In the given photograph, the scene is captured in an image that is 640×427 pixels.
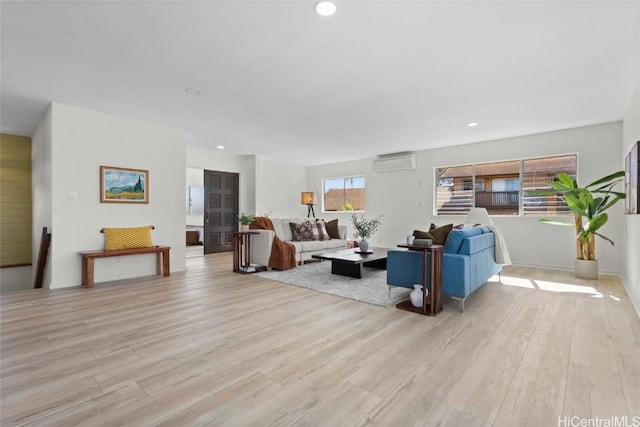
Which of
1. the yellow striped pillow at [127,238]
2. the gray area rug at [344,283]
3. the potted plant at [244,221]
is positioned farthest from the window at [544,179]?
the yellow striped pillow at [127,238]

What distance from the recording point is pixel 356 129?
5238mm

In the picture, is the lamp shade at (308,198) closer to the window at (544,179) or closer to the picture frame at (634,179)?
the window at (544,179)

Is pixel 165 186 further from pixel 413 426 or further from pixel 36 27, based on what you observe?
pixel 413 426

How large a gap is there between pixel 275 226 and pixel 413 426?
4699mm

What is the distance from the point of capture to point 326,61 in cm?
285

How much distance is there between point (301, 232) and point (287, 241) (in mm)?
337

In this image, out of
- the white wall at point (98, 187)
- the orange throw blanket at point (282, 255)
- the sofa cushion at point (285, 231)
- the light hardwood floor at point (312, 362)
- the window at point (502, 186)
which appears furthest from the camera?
the sofa cushion at point (285, 231)

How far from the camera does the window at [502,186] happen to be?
17.9ft

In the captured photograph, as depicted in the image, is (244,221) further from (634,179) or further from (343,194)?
(634,179)

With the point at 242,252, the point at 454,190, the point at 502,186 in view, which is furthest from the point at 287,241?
the point at 502,186

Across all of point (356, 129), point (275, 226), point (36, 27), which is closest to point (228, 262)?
point (275, 226)

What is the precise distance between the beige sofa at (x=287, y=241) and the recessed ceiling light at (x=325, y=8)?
144 inches

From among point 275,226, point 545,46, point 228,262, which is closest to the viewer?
point 545,46

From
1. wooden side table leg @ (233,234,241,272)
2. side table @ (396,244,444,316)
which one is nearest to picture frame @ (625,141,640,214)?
side table @ (396,244,444,316)
